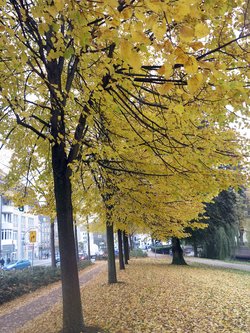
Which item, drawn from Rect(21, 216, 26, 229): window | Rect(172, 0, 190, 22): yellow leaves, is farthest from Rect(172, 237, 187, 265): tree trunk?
Rect(21, 216, 26, 229): window

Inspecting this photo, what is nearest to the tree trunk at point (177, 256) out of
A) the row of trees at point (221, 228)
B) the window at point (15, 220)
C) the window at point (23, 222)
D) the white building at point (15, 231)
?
the row of trees at point (221, 228)

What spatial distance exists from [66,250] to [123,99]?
317cm

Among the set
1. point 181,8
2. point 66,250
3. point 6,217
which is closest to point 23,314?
point 66,250

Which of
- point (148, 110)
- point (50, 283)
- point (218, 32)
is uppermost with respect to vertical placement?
point (218, 32)

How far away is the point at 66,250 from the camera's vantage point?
6270 mm

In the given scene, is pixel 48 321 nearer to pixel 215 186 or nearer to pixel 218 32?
pixel 215 186

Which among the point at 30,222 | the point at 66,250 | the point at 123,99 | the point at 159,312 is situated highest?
the point at 30,222

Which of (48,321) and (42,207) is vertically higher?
(42,207)

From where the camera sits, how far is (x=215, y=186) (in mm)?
6371

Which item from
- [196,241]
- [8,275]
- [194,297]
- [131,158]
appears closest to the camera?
[131,158]

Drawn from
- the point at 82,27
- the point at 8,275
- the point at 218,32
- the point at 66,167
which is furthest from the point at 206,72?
the point at 8,275

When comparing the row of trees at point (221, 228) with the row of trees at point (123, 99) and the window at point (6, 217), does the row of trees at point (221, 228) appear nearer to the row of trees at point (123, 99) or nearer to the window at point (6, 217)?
the row of trees at point (123, 99)

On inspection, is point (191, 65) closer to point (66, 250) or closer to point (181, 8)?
point (181, 8)

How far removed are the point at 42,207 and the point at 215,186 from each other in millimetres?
7211
